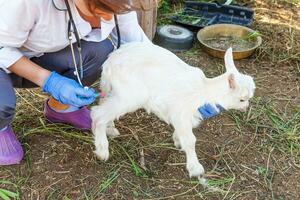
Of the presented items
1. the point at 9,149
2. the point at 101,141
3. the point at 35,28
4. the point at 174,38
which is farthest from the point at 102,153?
the point at 174,38

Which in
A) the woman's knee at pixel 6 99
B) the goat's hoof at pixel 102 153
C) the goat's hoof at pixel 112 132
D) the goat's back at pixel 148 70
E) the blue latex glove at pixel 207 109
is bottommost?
the goat's hoof at pixel 112 132

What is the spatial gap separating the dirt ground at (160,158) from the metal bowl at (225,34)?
1.32 feet

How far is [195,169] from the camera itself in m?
2.38

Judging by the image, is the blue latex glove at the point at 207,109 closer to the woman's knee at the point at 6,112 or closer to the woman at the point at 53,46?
the woman at the point at 53,46

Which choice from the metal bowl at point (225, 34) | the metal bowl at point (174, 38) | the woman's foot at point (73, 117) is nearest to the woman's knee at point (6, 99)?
the woman's foot at point (73, 117)

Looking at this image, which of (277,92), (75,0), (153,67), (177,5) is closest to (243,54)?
(277,92)

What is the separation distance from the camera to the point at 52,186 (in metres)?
2.32

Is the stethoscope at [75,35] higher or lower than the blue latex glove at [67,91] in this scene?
higher

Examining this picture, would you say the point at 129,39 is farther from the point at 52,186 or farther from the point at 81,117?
the point at 52,186

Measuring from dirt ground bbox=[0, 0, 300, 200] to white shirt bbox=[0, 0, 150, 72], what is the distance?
1.75 feet

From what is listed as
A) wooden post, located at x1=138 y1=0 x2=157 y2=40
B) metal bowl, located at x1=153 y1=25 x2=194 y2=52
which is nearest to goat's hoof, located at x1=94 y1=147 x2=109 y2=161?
wooden post, located at x1=138 y1=0 x2=157 y2=40

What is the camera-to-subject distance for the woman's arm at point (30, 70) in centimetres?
220

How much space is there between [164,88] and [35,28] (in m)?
0.64

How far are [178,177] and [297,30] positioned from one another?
2.04m
